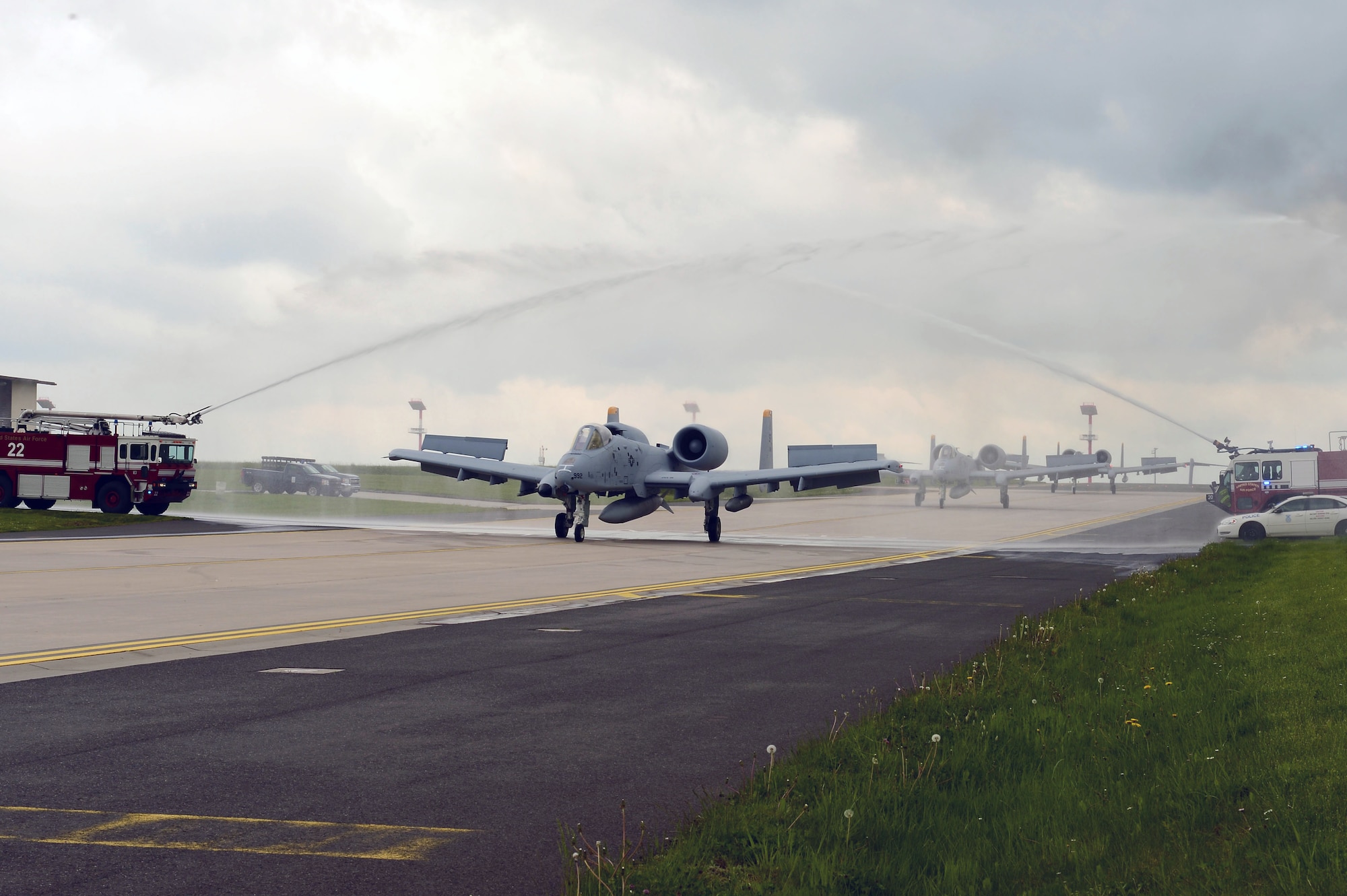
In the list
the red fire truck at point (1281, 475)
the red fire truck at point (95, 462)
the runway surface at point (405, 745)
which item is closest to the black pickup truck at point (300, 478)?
the red fire truck at point (95, 462)

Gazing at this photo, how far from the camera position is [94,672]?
11.6m

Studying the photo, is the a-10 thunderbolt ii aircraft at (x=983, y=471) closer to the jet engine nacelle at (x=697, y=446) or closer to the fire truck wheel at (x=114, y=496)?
the jet engine nacelle at (x=697, y=446)

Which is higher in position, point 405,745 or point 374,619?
point 405,745

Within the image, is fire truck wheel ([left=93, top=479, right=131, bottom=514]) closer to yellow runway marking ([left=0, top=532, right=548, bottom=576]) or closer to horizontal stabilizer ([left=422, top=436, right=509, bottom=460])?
horizontal stabilizer ([left=422, top=436, right=509, bottom=460])

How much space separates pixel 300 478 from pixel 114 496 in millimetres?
32919

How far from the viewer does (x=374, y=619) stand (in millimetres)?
16750

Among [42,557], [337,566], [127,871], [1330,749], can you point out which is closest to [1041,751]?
[1330,749]

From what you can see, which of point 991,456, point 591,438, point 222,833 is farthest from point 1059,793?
point 991,456

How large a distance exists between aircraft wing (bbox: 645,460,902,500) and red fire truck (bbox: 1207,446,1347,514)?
18.1 m

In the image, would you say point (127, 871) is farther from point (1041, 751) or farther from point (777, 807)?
point (1041, 751)

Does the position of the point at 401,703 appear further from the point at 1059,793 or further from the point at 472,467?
the point at 472,467

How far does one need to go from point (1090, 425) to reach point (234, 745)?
204 metres

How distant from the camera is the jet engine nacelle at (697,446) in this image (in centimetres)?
4134

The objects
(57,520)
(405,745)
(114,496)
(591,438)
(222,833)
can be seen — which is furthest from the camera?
(114,496)
